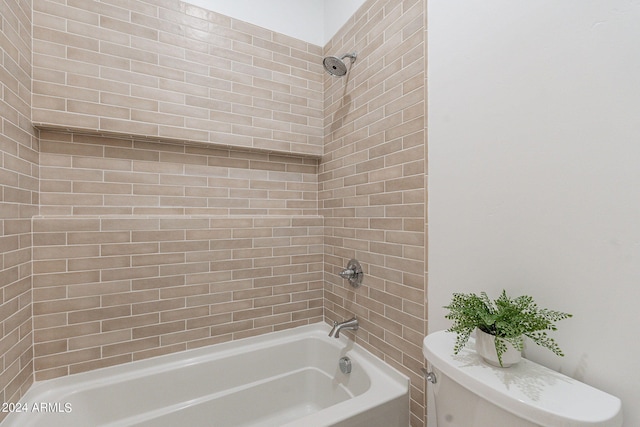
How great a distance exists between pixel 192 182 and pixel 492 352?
63.4 inches

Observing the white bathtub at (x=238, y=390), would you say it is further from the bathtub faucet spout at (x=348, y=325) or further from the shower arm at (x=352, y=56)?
the shower arm at (x=352, y=56)

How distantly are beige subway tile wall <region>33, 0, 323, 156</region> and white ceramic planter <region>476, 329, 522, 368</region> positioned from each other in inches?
58.2

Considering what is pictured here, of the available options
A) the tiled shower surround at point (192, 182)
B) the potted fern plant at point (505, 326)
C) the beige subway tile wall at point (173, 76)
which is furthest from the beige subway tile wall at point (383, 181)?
the potted fern plant at point (505, 326)

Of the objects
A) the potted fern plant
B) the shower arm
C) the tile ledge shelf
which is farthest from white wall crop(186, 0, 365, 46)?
the potted fern plant

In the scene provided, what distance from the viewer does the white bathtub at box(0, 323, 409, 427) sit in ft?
4.06

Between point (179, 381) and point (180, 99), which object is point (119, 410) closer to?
point (179, 381)

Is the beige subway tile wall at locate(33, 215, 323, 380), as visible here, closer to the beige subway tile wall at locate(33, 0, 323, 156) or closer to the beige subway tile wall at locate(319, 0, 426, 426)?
the beige subway tile wall at locate(319, 0, 426, 426)

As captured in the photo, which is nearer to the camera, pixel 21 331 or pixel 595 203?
pixel 595 203

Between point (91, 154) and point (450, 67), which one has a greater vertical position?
point (450, 67)

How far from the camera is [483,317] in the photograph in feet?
2.61

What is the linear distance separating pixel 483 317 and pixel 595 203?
Answer: 41cm

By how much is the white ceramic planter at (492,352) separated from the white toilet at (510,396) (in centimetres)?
2

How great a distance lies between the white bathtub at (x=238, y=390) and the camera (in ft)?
4.06

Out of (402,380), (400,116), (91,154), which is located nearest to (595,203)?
(400,116)
